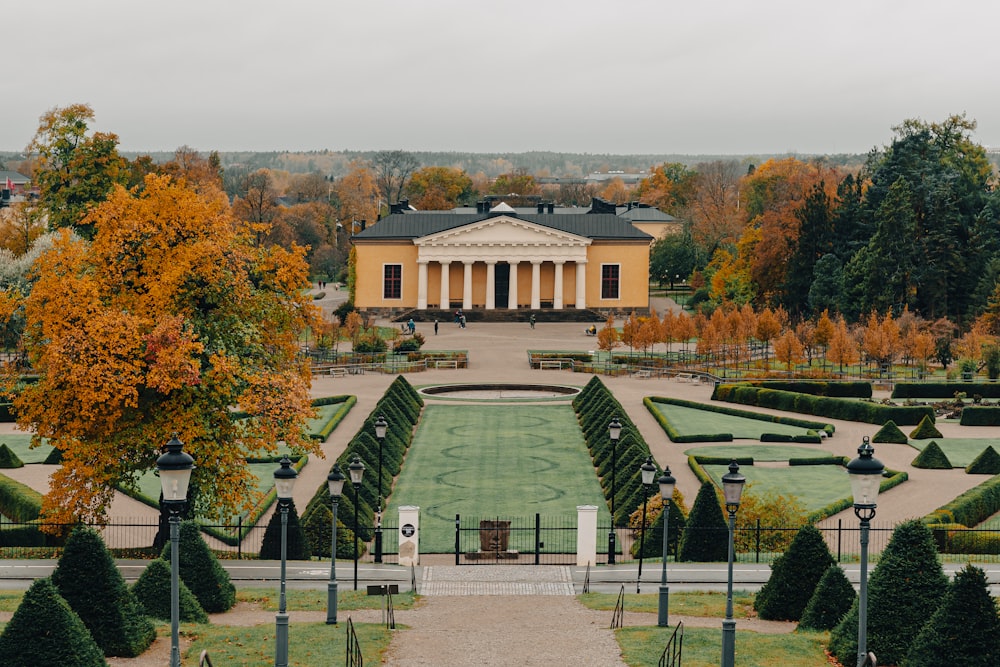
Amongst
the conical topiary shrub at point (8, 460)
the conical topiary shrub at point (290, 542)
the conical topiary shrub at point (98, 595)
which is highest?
the conical topiary shrub at point (98, 595)

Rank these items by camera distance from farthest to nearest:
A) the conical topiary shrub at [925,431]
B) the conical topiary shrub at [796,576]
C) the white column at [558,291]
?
the white column at [558,291] < the conical topiary shrub at [925,431] < the conical topiary shrub at [796,576]

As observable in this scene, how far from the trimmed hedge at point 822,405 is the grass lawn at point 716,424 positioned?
247cm

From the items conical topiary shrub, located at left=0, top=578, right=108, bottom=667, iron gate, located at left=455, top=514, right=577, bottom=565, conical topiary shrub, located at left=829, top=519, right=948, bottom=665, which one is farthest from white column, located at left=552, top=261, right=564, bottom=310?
conical topiary shrub, located at left=0, top=578, right=108, bottom=667

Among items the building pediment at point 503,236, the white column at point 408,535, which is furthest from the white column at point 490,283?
the white column at point 408,535

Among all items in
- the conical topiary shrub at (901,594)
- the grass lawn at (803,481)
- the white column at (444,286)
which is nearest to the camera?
the conical topiary shrub at (901,594)

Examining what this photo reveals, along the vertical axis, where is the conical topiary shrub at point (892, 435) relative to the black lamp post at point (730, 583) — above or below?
below

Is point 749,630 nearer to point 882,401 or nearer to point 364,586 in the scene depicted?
point 364,586

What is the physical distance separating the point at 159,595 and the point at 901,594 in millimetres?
12558

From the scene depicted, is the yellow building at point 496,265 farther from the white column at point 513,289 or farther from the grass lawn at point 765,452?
the grass lawn at point 765,452

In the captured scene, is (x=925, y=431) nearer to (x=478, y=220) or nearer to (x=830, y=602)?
(x=830, y=602)

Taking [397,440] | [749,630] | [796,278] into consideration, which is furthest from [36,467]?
[796,278]

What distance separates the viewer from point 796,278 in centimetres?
9512

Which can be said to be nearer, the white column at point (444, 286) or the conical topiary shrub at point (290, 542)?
the conical topiary shrub at point (290, 542)

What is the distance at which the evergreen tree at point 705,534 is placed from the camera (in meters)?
33.6
